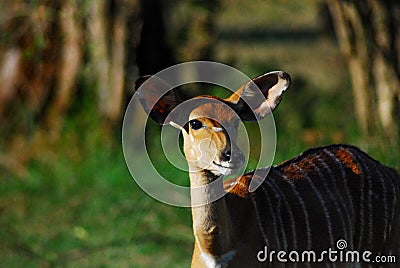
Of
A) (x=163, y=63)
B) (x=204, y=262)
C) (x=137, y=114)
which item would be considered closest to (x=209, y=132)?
(x=204, y=262)

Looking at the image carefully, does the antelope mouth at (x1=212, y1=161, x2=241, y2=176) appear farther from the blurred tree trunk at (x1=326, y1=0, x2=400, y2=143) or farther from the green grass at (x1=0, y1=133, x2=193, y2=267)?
the blurred tree trunk at (x1=326, y1=0, x2=400, y2=143)

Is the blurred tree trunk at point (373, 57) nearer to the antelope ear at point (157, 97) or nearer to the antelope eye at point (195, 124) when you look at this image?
the antelope ear at point (157, 97)

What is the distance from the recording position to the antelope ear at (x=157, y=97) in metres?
3.88

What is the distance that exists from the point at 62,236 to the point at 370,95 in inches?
95.5

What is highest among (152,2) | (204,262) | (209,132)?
(152,2)

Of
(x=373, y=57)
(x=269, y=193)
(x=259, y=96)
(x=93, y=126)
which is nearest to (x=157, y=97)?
(x=259, y=96)

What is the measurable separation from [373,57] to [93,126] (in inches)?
100

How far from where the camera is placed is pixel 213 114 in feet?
12.3

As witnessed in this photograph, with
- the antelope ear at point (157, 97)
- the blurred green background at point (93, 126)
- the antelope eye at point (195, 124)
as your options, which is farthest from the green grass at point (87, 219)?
the antelope eye at point (195, 124)

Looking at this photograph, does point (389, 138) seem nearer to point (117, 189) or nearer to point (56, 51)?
point (117, 189)

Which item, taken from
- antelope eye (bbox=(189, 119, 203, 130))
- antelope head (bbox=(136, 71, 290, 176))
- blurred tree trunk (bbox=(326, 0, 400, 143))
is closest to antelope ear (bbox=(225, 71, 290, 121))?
antelope head (bbox=(136, 71, 290, 176))

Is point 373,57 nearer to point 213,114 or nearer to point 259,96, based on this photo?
point 259,96

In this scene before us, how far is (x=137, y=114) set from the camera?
8188mm

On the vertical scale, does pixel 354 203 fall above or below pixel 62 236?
above
